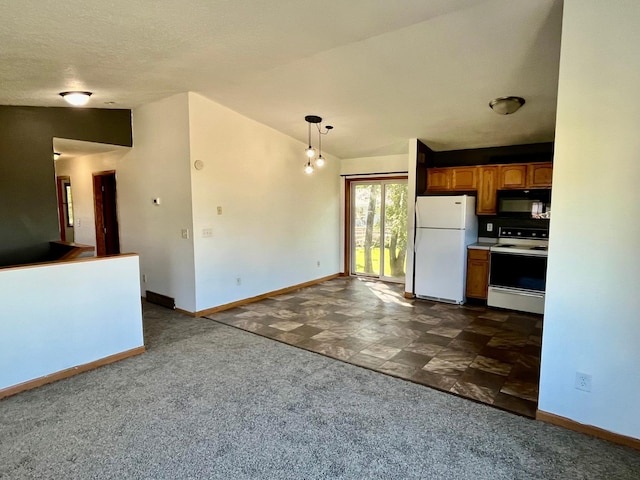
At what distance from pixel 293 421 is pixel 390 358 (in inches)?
52.7

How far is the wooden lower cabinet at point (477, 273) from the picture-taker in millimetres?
5250

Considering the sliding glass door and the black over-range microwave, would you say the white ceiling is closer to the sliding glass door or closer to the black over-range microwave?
the black over-range microwave

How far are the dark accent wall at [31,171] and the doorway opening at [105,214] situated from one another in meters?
1.51

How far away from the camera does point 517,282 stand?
4953 millimetres

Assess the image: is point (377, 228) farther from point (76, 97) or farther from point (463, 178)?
point (76, 97)

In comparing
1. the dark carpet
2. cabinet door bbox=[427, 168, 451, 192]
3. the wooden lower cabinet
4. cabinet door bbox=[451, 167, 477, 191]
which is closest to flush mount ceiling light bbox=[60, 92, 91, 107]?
the dark carpet

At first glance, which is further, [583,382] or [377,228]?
[377,228]

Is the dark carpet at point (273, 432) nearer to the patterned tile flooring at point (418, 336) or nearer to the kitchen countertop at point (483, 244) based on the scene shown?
the patterned tile flooring at point (418, 336)

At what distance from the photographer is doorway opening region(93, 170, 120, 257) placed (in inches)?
249

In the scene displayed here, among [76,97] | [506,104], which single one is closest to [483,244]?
[506,104]

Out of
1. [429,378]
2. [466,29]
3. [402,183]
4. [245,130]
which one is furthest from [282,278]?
[466,29]

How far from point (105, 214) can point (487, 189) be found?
6524 mm

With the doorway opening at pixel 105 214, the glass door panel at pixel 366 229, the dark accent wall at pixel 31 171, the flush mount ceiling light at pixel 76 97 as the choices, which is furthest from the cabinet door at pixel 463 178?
the doorway opening at pixel 105 214

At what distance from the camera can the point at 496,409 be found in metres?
2.62
